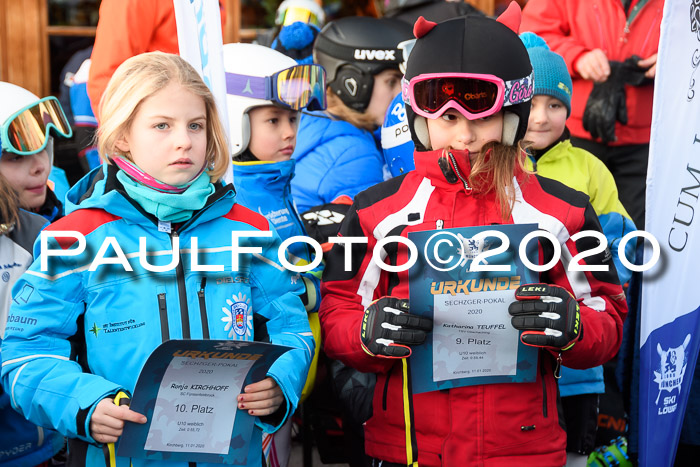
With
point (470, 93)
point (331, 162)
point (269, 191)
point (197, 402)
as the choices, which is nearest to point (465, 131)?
point (470, 93)

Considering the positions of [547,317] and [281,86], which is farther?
[281,86]

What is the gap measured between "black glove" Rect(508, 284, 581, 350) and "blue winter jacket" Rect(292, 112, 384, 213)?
161cm

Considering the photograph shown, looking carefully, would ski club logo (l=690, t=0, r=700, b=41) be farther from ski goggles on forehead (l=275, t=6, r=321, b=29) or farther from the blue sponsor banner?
ski goggles on forehead (l=275, t=6, r=321, b=29)

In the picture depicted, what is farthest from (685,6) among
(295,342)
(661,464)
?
(295,342)

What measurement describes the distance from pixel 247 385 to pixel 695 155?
193 centimetres

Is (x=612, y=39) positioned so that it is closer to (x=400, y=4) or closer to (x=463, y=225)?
(x=400, y=4)

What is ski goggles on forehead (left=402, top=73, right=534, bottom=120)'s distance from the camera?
2.66 m

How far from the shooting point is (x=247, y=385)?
2340 millimetres

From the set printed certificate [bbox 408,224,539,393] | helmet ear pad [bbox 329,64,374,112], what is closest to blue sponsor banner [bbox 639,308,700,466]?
printed certificate [bbox 408,224,539,393]

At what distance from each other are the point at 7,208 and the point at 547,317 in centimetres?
188

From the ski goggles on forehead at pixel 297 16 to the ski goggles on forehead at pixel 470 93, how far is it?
3.19 metres

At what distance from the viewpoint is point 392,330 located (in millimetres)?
2445

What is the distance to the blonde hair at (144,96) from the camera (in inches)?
97.8

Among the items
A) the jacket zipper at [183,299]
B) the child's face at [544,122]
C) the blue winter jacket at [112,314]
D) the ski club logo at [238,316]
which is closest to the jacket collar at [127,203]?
the blue winter jacket at [112,314]
